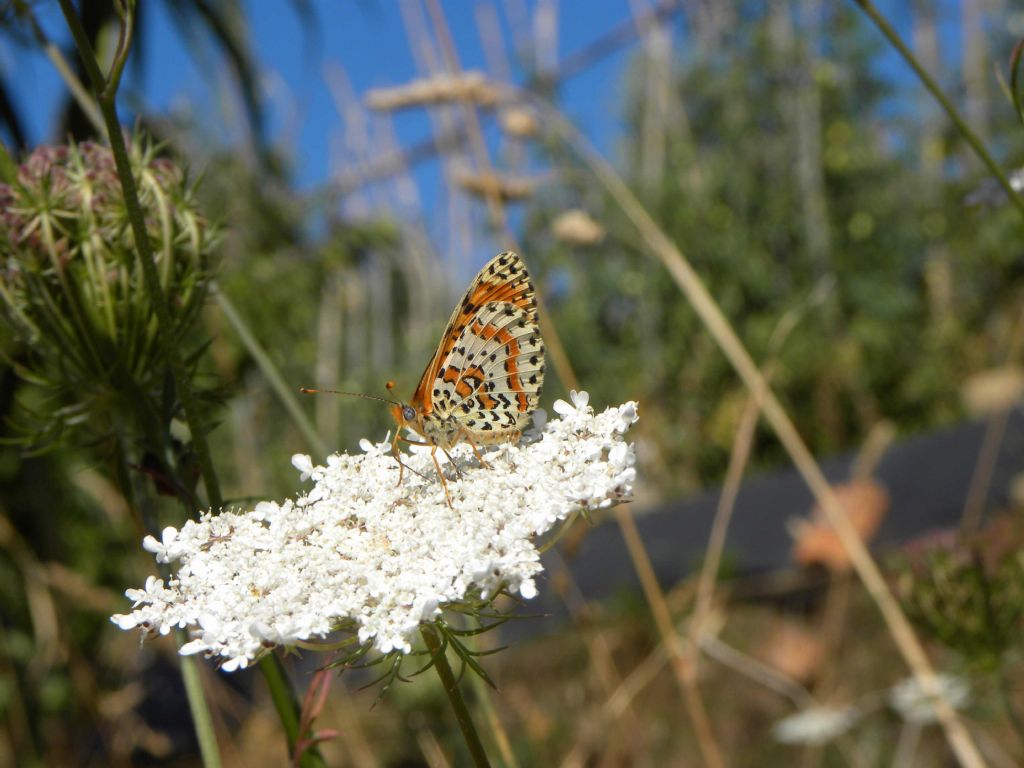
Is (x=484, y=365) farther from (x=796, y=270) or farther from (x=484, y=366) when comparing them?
(x=796, y=270)

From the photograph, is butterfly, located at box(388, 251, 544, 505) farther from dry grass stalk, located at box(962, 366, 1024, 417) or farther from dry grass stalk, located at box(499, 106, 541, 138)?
dry grass stalk, located at box(962, 366, 1024, 417)

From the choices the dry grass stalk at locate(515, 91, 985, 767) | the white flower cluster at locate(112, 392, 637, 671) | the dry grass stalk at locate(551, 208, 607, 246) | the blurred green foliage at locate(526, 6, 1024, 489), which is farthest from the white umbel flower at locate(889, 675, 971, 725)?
the blurred green foliage at locate(526, 6, 1024, 489)

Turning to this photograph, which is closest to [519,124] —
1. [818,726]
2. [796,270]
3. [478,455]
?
[478,455]

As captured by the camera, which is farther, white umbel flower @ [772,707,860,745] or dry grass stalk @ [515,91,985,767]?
white umbel flower @ [772,707,860,745]

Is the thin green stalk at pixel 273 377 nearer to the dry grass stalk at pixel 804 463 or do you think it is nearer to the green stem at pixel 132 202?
the green stem at pixel 132 202

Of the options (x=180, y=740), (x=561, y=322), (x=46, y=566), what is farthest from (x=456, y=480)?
(x=561, y=322)

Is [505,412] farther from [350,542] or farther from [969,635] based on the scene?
[969,635]

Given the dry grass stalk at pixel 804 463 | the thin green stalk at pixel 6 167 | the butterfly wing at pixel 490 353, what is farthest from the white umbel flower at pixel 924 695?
the thin green stalk at pixel 6 167
